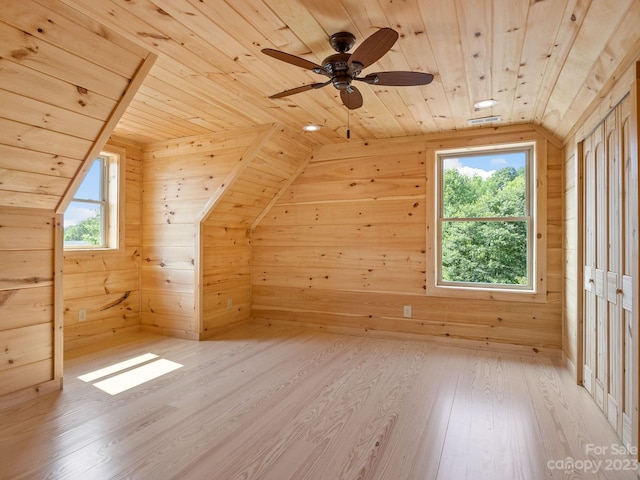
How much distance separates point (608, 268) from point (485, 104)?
1.57m

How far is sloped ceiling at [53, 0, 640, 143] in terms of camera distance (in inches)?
68.2

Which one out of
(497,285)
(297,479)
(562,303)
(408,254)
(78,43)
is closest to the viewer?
(297,479)

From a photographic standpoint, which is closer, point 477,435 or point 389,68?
point 477,435

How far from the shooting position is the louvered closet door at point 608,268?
1.97m

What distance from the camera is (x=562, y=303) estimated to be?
11.1 feet

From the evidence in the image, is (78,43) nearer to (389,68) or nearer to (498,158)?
(389,68)

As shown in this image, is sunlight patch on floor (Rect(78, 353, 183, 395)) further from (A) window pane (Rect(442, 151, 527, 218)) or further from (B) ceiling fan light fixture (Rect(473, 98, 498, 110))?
(B) ceiling fan light fixture (Rect(473, 98, 498, 110))

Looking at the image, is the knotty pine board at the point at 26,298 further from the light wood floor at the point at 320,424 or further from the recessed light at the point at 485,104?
the recessed light at the point at 485,104

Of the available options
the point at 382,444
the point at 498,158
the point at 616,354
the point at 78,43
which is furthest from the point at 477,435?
the point at 78,43

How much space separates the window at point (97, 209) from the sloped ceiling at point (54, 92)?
135cm

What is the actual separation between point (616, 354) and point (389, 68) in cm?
228

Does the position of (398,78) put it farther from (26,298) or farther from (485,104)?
(26,298)

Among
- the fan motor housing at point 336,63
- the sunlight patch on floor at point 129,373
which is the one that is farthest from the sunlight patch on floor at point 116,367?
the fan motor housing at point 336,63

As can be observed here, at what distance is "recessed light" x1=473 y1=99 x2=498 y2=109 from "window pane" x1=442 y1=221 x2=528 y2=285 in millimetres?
1261
